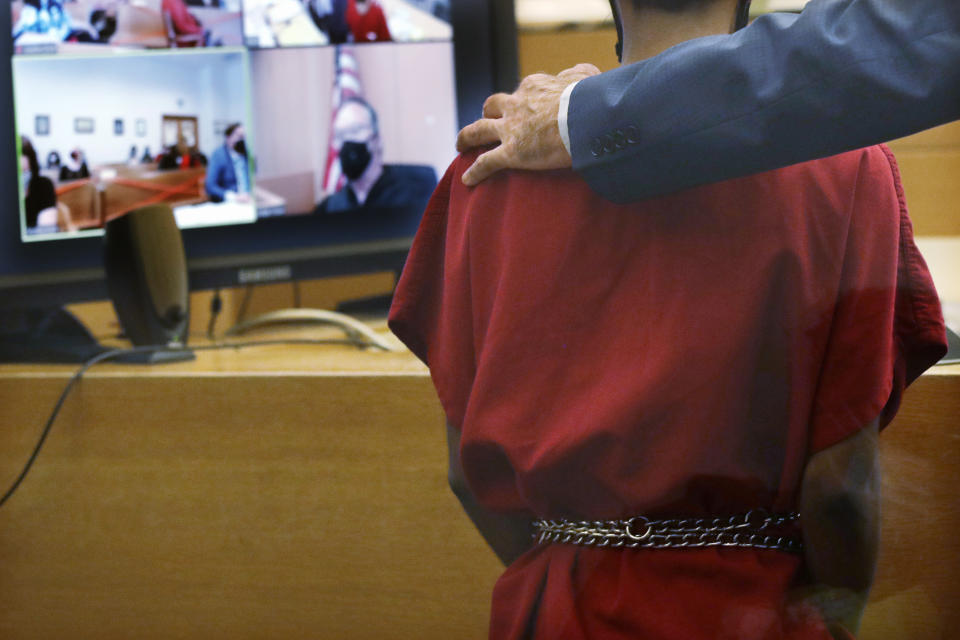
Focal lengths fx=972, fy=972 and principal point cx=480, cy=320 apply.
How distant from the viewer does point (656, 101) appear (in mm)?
541

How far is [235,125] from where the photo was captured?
1.27 m

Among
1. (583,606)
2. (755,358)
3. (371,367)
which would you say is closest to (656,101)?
(755,358)

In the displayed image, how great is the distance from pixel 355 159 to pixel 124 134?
293mm

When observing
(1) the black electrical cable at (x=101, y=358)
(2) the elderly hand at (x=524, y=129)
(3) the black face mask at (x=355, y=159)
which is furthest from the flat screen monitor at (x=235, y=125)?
(2) the elderly hand at (x=524, y=129)

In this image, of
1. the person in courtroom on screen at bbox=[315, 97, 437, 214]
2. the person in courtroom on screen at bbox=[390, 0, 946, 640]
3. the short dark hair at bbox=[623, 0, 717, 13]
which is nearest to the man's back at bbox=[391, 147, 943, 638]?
the person in courtroom on screen at bbox=[390, 0, 946, 640]

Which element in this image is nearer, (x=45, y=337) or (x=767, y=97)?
(x=767, y=97)

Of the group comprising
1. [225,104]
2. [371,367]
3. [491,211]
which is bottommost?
[371,367]

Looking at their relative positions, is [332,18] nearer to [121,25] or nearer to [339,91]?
[339,91]

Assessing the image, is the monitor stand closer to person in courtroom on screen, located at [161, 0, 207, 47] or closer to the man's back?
person in courtroom on screen, located at [161, 0, 207, 47]

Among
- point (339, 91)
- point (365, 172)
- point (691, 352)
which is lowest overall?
point (691, 352)

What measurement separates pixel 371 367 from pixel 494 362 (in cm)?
47

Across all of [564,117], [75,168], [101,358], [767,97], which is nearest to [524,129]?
[564,117]

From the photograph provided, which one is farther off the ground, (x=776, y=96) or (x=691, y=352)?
(x=776, y=96)

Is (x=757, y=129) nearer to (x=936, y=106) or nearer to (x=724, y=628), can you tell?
(x=936, y=106)
